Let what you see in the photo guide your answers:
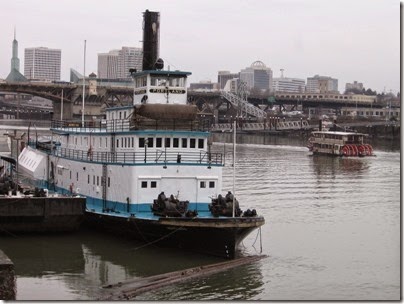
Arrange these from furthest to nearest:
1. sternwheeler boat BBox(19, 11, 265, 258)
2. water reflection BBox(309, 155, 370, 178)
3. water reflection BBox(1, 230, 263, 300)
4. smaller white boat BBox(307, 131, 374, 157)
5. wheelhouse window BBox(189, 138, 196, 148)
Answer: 1. smaller white boat BBox(307, 131, 374, 157)
2. water reflection BBox(309, 155, 370, 178)
3. wheelhouse window BBox(189, 138, 196, 148)
4. sternwheeler boat BBox(19, 11, 265, 258)
5. water reflection BBox(1, 230, 263, 300)

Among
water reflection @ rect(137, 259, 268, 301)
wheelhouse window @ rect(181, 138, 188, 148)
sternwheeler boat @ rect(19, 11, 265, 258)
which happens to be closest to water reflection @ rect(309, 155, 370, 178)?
sternwheeler boat @ rect(19, 11, 265, 258)

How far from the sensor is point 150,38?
38156 millimetres

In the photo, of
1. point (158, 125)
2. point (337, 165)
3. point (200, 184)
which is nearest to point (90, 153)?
point (158, 125)

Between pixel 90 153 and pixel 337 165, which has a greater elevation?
pixel 90 153

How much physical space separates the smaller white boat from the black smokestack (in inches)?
2668

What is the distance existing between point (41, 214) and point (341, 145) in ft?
246

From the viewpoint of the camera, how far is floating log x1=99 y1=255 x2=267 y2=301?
2408 centimetres

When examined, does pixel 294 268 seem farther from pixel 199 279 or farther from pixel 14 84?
pixel 14 84

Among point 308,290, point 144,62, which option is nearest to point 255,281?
point 308,290

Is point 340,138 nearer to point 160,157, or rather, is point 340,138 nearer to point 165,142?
point 165,142

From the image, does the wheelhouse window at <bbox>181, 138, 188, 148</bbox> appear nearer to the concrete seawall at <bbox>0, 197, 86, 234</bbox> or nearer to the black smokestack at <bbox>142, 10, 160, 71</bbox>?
the concrete seawall at <bbox>0, 197, 86, 234</bbox>

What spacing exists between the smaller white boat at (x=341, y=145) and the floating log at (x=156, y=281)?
2996 inches

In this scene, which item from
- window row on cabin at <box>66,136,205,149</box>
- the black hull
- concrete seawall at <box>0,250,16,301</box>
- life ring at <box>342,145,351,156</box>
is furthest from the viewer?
life ring at <box>342,145,351,156</box>

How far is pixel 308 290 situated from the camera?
85.7ft
